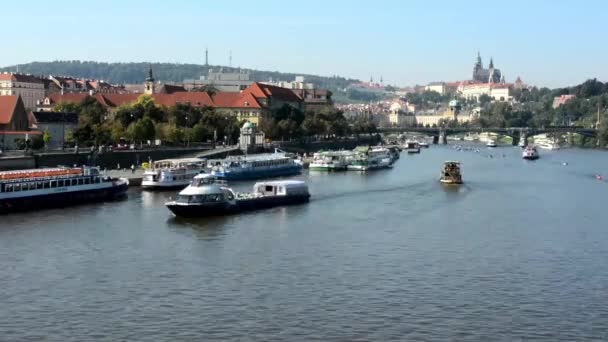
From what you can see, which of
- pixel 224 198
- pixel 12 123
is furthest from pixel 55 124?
pixel 224 198

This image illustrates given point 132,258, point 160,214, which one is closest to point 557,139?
point 160,214

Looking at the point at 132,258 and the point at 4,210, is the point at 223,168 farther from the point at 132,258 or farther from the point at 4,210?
the point at 132,258

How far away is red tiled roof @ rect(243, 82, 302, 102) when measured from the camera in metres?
89.7

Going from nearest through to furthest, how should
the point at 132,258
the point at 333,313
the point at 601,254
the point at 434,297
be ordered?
the point at 333,313, the point at 434,297, the point at 132,258, the point at 601,254

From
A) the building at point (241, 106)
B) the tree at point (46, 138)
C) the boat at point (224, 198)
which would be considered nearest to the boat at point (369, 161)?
the building at point (241, 106)

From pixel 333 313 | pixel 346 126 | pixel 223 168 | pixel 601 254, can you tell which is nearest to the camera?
pixel 333 313

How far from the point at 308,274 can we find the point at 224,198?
10.9 meters

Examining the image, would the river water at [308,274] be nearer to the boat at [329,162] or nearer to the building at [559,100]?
the boat at [329,162]

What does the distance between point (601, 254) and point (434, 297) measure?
7763 millimetres

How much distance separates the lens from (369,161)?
6300 cm

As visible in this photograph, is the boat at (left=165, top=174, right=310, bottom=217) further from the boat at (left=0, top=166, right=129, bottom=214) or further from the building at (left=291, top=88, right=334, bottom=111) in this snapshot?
the building at (left=291, top=88, right=334, bottom=111)

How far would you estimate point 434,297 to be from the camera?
20.5m

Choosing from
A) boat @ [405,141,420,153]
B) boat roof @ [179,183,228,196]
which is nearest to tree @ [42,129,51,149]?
boat roof @ [179,183,228,196]

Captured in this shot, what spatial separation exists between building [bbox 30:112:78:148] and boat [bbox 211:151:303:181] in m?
9.69
